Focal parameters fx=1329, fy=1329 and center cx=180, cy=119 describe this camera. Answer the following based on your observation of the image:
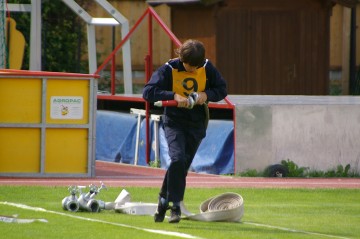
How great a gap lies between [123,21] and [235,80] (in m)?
6.30

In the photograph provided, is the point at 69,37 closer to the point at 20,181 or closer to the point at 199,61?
the point at 20,181

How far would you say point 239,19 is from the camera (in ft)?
95.8

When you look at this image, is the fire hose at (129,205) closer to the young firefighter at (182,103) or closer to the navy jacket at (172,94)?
the young firefighter at (182,103)

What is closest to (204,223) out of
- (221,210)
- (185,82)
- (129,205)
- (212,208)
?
(221,210)

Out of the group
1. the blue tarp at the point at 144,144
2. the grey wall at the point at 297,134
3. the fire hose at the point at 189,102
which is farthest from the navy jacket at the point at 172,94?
the blue tarp at the point at 144,144

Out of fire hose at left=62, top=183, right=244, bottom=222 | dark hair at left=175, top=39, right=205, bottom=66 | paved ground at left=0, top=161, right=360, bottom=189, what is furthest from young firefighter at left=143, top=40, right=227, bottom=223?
paved ground at left=0, top=161, right=360, bottom=189

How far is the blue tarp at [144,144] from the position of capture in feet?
61.5

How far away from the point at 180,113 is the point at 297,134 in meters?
6.71

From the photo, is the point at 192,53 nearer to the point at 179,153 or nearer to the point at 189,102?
the point at 189,102

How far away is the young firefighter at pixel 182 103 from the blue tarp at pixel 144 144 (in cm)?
646

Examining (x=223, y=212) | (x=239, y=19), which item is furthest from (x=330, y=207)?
(x=239, y=19)

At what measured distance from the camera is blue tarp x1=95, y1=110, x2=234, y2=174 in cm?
1875

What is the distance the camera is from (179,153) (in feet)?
38.9

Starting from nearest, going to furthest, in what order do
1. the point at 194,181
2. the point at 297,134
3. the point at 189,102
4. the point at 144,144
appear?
the point at 189,102 → the point at 194,181 → the point at 297,134 → the point at 144,144
